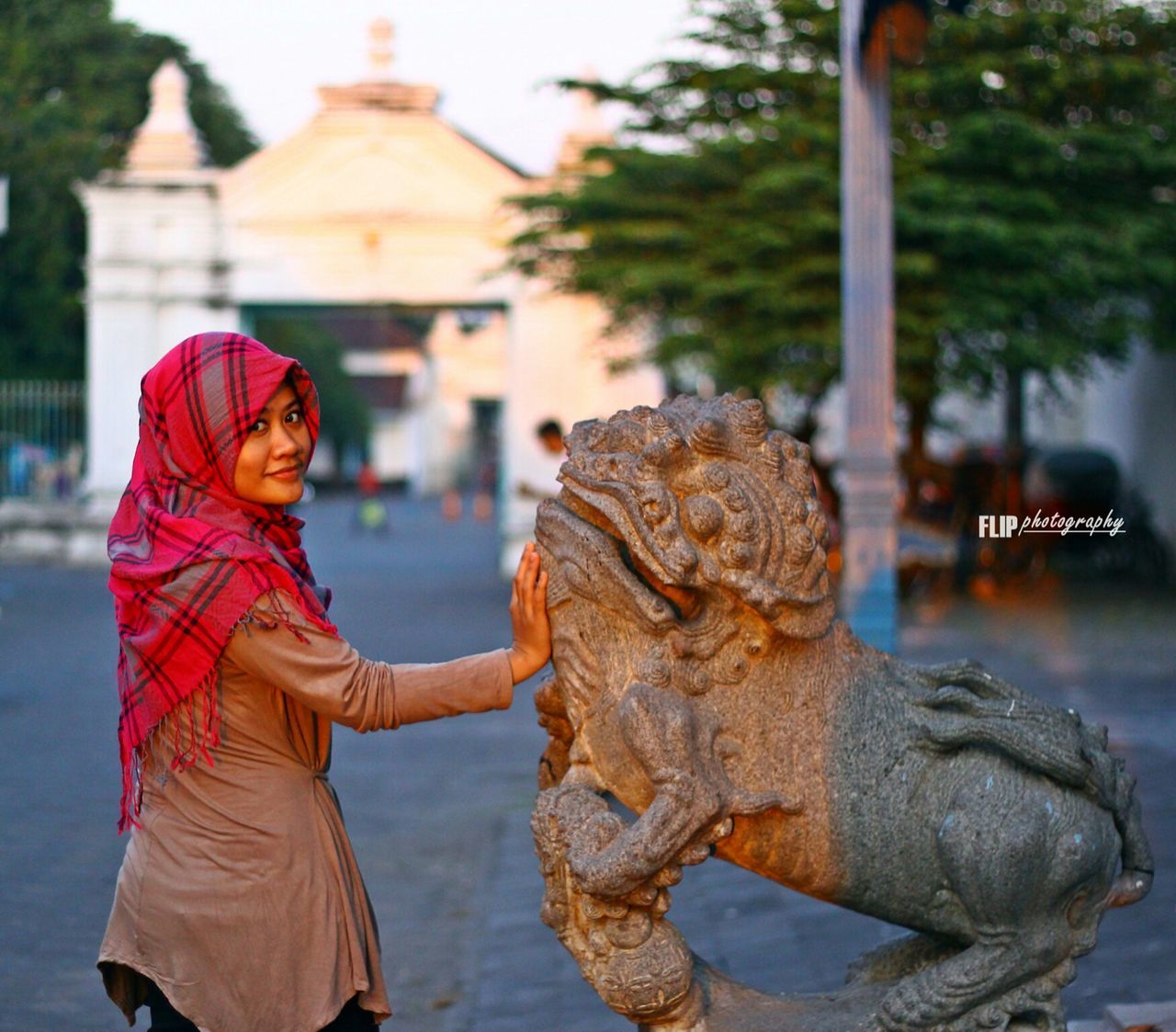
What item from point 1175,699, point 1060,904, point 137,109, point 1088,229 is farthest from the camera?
point 137,109

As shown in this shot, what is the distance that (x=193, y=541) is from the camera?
247 cm

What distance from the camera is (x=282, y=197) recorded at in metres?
18.7

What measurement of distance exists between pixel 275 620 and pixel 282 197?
17.0 meters

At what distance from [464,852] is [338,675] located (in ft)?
12.3

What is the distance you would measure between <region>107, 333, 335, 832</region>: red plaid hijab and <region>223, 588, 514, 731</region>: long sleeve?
3 centimetres

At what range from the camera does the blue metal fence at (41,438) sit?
65.6ft

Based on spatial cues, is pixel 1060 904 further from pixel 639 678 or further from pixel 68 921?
pixel 68 921

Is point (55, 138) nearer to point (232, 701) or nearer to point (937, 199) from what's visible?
point (937, 199)

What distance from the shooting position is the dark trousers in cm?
253

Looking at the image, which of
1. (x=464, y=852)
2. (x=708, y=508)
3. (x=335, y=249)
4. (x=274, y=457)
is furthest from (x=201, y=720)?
(x=335, y=249)

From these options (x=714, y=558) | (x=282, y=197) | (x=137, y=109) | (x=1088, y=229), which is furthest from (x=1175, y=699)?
(x=137, y=109)

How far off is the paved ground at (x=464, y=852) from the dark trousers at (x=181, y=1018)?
1.59 metres

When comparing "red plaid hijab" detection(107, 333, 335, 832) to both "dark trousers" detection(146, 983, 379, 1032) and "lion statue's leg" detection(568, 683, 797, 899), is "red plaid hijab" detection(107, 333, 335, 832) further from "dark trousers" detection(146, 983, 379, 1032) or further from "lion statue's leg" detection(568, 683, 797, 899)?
"lion statue's leg" detection(568, 683, 797, 899)

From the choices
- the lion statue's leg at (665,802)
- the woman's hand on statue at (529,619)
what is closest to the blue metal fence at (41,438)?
the woman's hand on statue at (529,619)
